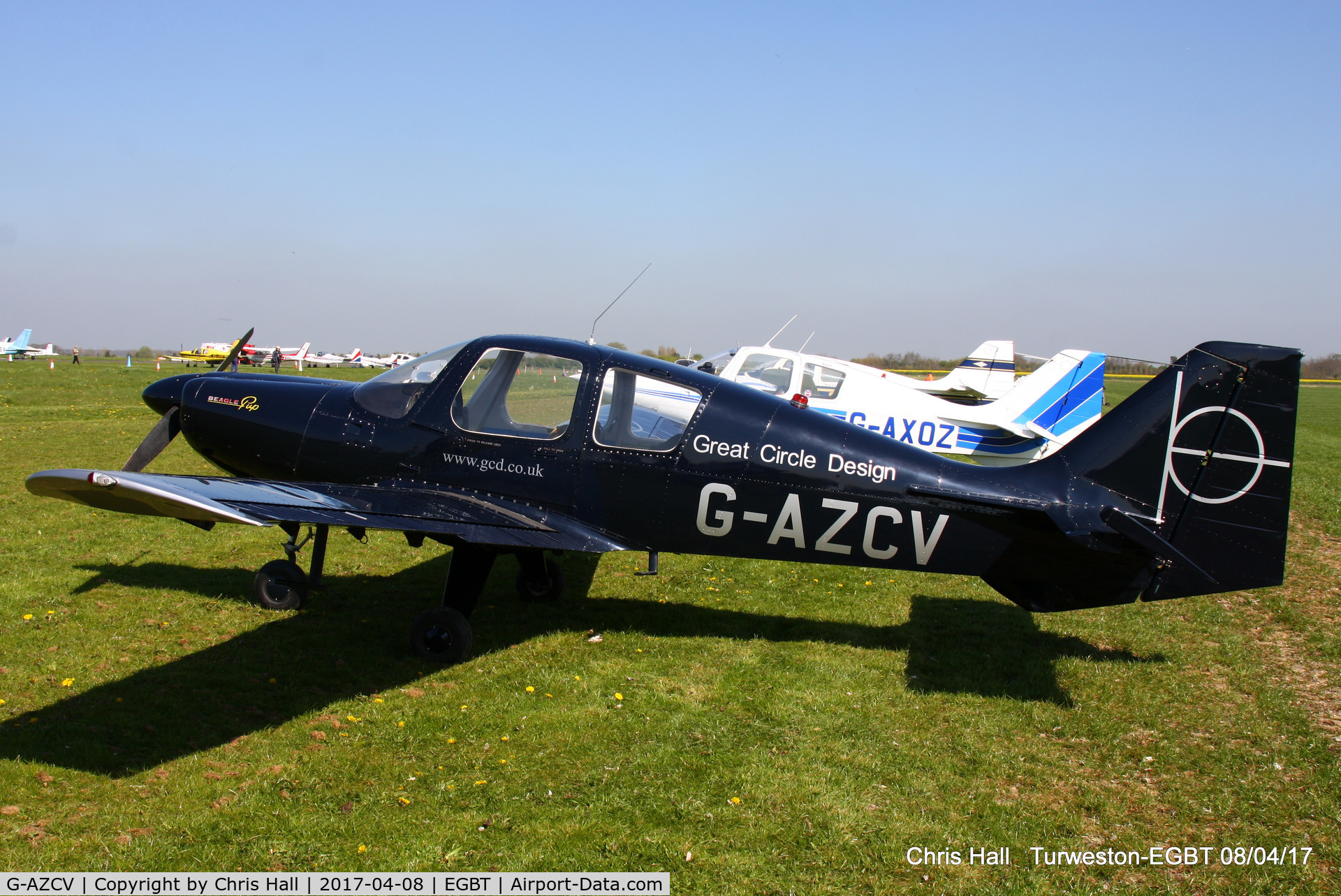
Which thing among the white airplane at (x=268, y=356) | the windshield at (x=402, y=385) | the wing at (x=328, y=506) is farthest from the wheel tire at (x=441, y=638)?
the white airplane at (x=268, y=356)

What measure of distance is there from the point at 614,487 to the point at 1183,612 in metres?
5.41

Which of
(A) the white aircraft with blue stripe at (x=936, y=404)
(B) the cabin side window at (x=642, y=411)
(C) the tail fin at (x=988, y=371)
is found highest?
(C) the tail fin at (x=988, y=371)

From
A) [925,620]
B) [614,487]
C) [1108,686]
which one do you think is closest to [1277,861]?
[1108,686]

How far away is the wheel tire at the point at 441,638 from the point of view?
5.88 metres

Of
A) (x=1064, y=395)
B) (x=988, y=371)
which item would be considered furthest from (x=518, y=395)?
(x=988, y=371)

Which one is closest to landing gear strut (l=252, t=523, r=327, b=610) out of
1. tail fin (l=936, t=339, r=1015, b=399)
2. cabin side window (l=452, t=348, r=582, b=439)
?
cabin side window (l=452, t=348, r=582, b=439)

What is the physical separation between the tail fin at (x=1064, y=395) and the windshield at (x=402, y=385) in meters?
12.2

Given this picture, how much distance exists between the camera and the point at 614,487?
6.10 m

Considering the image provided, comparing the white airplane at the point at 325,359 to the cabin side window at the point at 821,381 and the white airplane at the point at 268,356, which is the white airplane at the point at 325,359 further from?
the cabin side window at the point at 821,381

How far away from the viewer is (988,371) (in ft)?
90.5

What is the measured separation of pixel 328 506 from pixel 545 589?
2.57 meters

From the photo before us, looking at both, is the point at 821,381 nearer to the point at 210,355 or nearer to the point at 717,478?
the point at 717,478

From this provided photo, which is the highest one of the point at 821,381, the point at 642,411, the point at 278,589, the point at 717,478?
the point at 821,381

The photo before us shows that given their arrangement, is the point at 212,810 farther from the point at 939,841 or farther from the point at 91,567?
the point at 91,567
